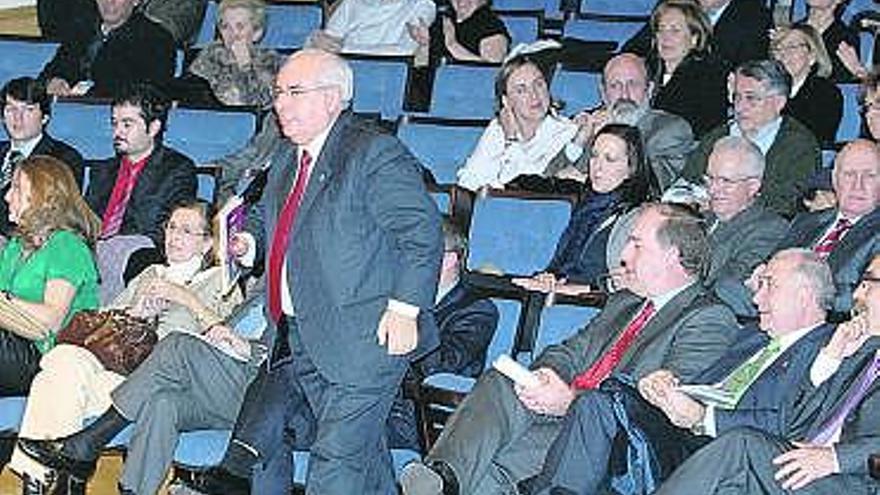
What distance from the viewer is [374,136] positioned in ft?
13.5

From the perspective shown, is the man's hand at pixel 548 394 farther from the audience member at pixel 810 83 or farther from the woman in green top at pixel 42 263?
the audience member at pixel 810 83

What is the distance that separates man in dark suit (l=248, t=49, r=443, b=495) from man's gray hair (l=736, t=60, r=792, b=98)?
1.52 m

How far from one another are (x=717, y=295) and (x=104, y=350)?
1.44 meters

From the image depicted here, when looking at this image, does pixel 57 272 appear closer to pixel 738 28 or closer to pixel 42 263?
pixel 42 263

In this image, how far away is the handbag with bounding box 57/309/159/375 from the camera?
4.69 m

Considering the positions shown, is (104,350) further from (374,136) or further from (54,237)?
(374,136)

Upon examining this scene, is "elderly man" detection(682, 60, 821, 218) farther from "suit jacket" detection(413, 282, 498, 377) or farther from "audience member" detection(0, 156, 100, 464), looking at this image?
"audience member" detection(0, 156, 100, 464)

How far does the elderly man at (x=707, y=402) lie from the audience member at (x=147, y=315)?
117 centimetres

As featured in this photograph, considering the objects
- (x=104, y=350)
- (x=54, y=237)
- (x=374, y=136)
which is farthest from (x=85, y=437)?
(x=374, y=136)

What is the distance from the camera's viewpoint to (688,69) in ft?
19.1

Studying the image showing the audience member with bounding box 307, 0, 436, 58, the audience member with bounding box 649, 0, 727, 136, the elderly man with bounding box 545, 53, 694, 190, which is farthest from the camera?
the audience member with bounding box 307, 0, 436, 58

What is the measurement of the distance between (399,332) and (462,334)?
518mm

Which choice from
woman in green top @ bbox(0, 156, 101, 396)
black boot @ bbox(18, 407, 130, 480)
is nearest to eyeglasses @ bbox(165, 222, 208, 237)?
woman in green top @ bbox(0, 156, 101, 396)

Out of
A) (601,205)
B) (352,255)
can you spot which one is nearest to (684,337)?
(352,255)
